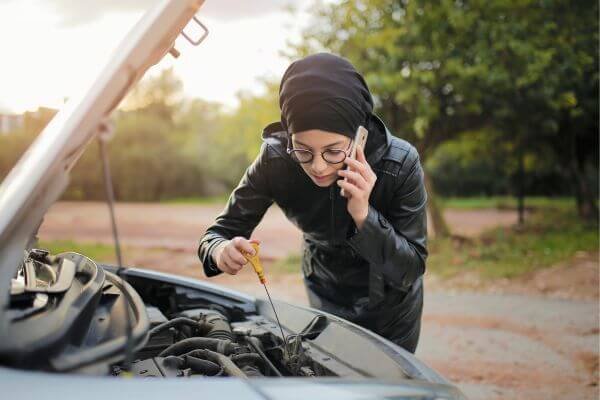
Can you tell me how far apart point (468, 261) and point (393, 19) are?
407 cm

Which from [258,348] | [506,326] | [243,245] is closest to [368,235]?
[243,245]

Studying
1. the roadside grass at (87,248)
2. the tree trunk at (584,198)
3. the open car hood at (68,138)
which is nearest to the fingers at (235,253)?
the open car hood at (68,138)

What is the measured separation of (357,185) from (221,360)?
0.71 metres

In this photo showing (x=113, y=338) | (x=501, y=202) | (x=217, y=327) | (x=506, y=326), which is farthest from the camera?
(x=501, y=202)

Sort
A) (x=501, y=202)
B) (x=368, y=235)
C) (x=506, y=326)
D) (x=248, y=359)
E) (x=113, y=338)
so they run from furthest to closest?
(x=501, y=202) < (x=506, y=326) < (x=368, y=235) < (x=248, y=359) < (x=113, y=338)

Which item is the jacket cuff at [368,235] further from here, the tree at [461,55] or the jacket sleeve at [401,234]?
the tree at [461,55]

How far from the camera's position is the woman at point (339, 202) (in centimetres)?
203

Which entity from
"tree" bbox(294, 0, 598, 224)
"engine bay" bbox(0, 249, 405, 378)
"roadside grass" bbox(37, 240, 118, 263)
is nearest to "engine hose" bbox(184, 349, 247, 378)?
"engine bay" bbox(0, 249, 405, 378)

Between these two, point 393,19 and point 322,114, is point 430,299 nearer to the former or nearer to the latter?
point 393,19

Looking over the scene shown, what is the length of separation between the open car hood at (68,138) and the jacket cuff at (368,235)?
0.93 metres

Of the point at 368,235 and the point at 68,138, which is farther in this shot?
the point at 368,235

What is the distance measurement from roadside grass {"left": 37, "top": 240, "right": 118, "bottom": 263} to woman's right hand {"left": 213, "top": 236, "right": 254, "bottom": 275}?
849 cm

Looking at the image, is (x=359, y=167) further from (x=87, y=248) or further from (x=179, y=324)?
(x=87, y=248)

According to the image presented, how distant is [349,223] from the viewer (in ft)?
7.54
